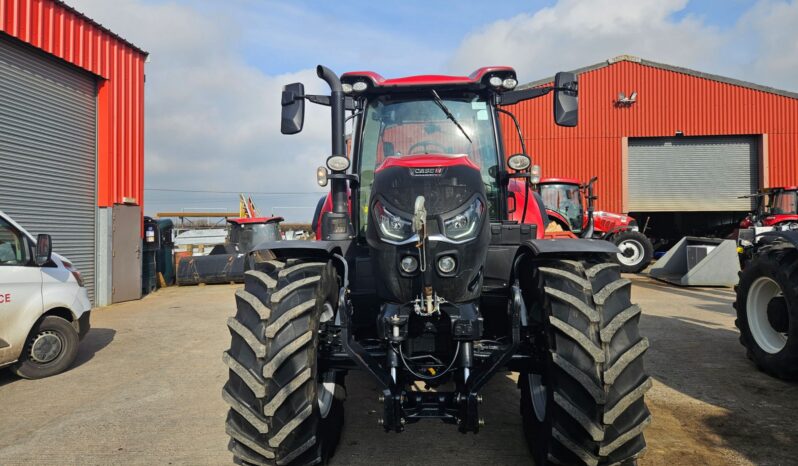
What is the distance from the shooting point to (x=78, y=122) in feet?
33.0

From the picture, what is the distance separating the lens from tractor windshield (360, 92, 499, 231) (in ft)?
12.5

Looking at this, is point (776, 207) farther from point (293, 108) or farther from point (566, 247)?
point (293, 108)

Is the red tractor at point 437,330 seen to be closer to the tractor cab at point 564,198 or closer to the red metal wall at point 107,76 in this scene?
the red metal wall at point 107,76

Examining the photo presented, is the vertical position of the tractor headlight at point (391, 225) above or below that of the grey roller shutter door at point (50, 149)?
below

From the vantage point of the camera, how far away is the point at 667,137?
20.6 m

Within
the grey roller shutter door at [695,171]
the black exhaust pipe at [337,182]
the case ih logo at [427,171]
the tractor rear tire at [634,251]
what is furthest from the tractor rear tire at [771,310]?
the grey roller shutter door at [695,171]

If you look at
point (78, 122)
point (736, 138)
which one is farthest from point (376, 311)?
point (736, 138)

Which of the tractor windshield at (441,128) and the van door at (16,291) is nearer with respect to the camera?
the tractor windshield at (441,128)

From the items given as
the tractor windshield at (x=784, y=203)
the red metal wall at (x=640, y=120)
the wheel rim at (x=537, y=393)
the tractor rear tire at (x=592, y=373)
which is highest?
the red metal wall at (x=640, y=120)

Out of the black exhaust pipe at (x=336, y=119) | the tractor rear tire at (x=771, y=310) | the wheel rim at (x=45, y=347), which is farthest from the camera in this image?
the wheel rim at (x=45, y=347)

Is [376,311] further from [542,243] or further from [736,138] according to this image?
[736,138]

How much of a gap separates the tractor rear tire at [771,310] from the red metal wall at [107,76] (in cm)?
1082

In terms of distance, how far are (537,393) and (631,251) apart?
13.6 m

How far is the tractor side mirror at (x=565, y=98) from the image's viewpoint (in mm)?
3613
